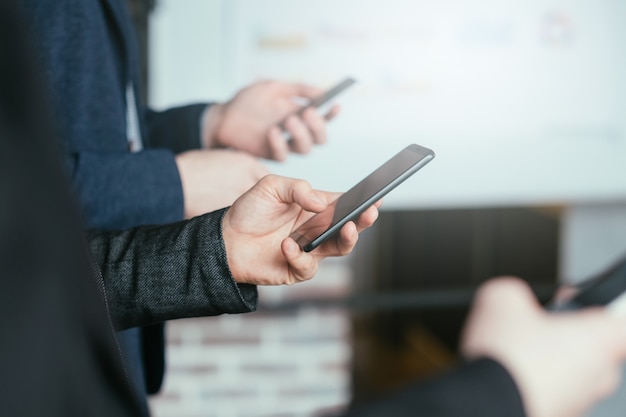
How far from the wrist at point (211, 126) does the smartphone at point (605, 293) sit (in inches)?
11.0

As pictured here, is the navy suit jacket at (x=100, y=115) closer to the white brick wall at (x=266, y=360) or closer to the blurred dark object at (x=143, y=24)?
the blurred dark object at (x=143, y=24)

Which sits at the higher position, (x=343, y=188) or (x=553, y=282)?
(x=343, y=188)

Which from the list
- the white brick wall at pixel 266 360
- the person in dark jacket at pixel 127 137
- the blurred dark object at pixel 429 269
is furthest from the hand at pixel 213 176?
the blurred dark object at pixel 429 269

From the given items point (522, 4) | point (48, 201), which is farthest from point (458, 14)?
point (48, 201)

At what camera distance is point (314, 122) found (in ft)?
1.68

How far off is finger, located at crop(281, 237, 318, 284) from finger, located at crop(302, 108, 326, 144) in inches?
8.5

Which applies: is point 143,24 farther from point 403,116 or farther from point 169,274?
point 169,274

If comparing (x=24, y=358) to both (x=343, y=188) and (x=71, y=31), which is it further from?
(x=71, y=31)

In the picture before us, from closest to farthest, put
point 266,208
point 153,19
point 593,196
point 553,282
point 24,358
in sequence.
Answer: point 24,358 → point 266,208 → point 153,19 → point 593,196 → point 553,282

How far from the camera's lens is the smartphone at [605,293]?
43 cm

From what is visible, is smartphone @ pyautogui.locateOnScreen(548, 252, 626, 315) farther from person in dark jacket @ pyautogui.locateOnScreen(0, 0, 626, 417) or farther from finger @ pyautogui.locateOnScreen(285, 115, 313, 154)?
finger @ pyautogui.locateOnScreen(285, 115, 313, 154)

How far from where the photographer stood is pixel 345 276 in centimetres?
173

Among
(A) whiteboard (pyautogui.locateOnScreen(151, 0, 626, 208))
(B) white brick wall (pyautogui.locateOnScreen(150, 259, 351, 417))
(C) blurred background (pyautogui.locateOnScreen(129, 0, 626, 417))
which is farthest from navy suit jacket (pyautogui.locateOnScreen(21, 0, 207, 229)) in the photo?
(B) white brick wall (pyautogui.locateOnScreen(150, 259, 351, 417))

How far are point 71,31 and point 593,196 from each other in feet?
4.39
